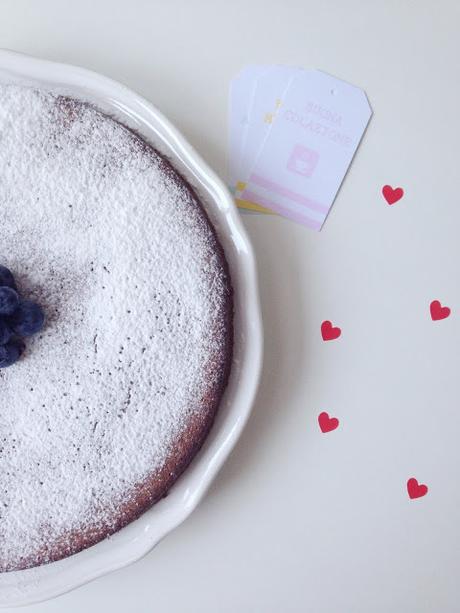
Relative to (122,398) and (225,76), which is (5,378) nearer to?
(122,398)

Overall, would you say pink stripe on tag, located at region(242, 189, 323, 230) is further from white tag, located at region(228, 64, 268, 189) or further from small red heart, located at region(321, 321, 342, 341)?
small red heart, located at region(321, 321, 342, 341)

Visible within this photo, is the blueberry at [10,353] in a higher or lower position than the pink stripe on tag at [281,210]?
lower

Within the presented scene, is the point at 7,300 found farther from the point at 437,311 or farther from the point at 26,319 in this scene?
the point at 437,311

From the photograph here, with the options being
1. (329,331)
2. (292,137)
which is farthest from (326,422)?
(292,137)

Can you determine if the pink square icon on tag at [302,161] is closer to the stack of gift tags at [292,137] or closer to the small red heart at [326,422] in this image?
the stack of gift tags at [292,137]

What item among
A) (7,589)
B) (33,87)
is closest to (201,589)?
(7,589)

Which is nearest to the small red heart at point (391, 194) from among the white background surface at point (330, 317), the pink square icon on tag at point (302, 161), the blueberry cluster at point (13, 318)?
the white background surface at point (330, 317)
